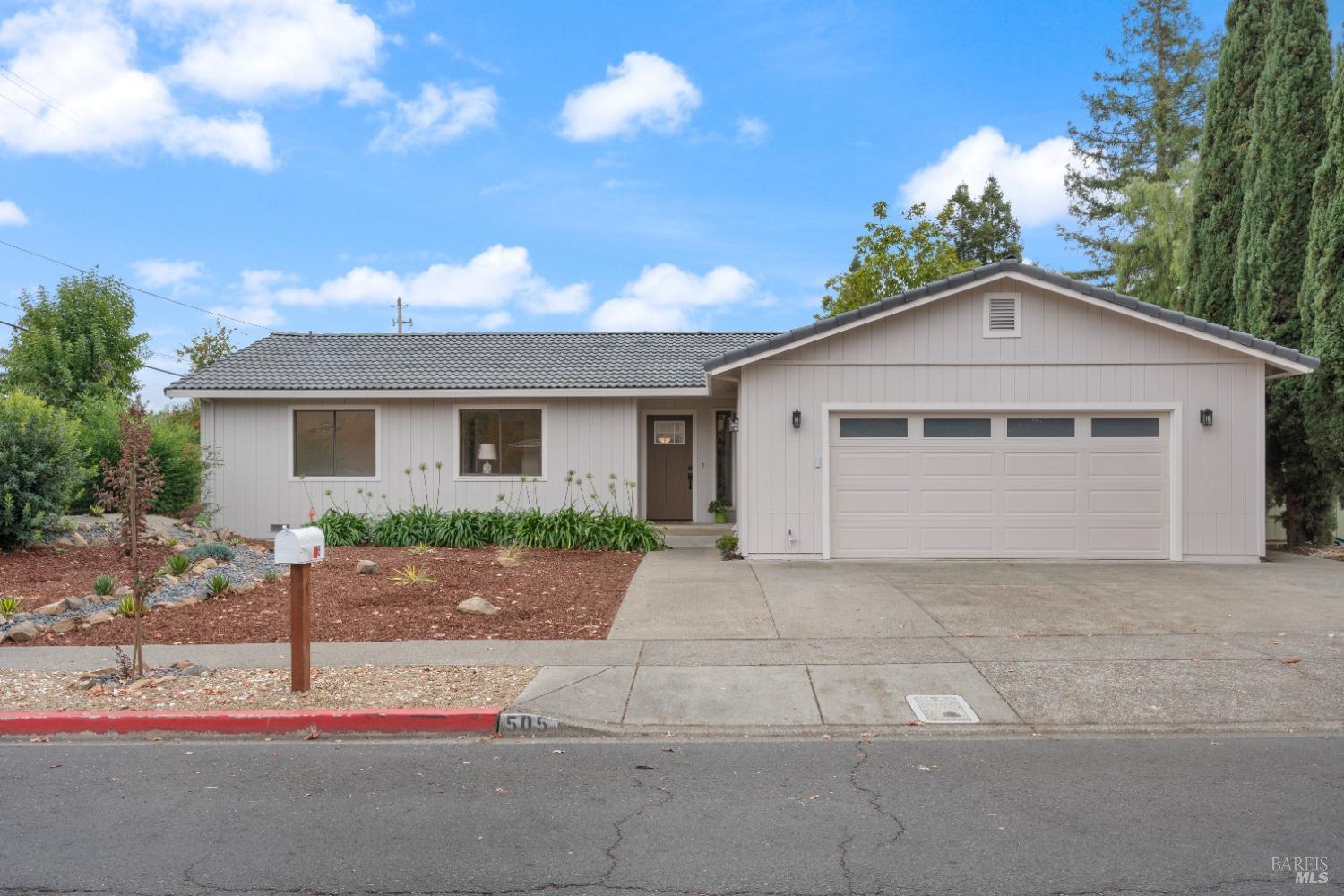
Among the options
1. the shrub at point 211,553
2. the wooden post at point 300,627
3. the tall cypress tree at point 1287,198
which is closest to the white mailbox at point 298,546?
the wooden post at point 300,627

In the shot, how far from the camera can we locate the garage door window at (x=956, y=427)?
44.1 ft

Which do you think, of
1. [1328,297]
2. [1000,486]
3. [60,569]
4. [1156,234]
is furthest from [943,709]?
[1156,234]

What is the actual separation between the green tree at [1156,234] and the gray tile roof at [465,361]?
11.8m

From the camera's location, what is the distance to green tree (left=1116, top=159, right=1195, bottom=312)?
24.5m

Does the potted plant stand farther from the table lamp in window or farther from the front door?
the table lamp in window

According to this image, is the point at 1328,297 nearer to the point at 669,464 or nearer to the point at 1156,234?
the point at 669,464

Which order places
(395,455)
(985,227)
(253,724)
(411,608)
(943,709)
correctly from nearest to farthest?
(253,724), (943,709), (411,608), (395,455), (985,227)

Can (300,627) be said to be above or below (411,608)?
above

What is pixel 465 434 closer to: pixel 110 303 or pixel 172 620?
pixel 172 620

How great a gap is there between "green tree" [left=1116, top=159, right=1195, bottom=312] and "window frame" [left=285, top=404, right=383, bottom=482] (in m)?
19.2

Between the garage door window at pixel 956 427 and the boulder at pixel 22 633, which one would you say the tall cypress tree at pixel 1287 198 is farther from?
the boulder at pixel 22 633

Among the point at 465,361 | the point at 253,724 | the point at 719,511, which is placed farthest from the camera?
the point at 719,511

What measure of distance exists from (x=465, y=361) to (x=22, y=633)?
1036 cm

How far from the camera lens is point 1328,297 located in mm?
13531
